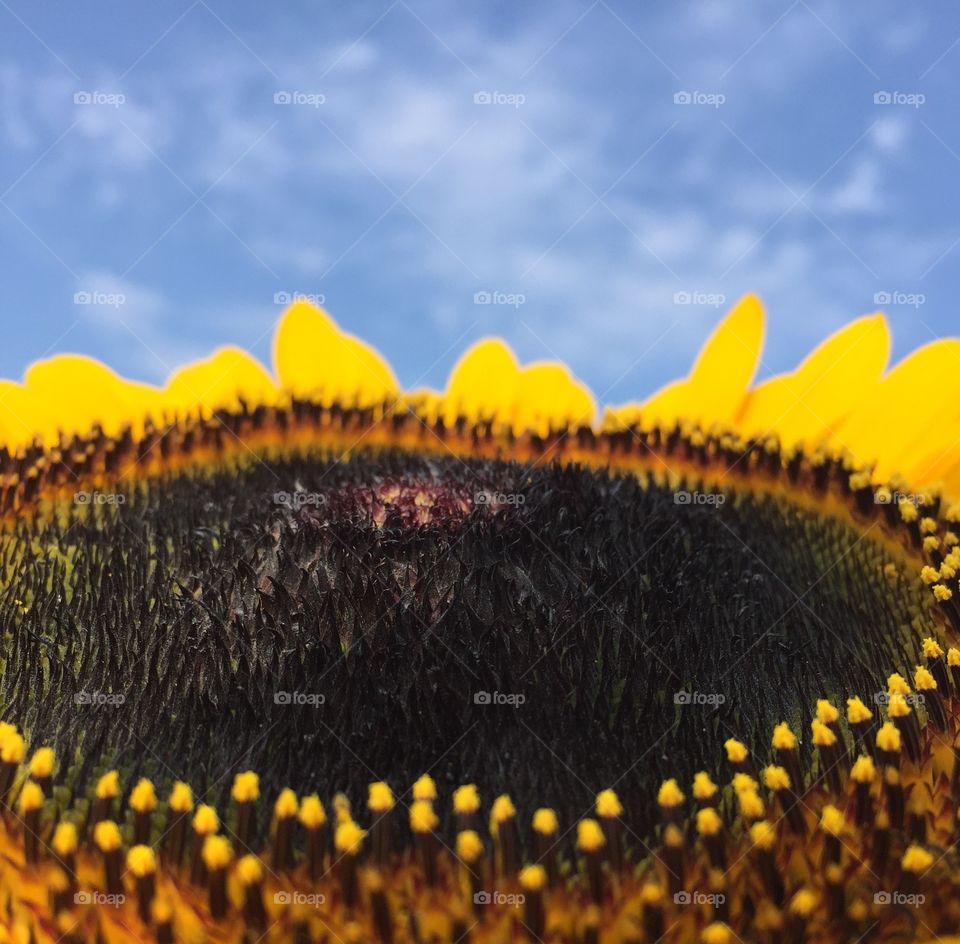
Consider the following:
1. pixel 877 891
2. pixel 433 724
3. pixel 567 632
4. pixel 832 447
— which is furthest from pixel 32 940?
pixel 832 447

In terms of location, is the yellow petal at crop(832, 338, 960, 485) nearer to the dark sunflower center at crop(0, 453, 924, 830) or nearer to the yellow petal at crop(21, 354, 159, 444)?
Answer: the dark sunflower center at crop(0, 453, 924, 830)

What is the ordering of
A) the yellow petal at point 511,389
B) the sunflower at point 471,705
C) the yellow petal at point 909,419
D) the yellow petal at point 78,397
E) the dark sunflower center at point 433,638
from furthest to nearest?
1. the yellow petal at point 511,389
2. the yellow petal at point 78,397
3. the yellow petal at point 909,419
4. the dark sunflower center at point 433,638
5. the sunflower at point 471,705

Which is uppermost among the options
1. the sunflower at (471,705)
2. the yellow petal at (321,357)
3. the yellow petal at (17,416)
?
the yellow petal at (321,357)

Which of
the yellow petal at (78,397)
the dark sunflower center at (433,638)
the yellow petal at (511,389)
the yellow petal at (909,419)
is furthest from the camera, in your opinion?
the yellow petal at (511,389)

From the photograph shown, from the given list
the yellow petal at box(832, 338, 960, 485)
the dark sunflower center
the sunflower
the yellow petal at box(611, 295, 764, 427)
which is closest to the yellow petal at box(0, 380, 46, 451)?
the sunflower

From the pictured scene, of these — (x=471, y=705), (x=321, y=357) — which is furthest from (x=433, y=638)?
(x=321, y=357)

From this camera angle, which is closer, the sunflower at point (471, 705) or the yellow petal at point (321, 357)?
the sunflower at point (471, 705)

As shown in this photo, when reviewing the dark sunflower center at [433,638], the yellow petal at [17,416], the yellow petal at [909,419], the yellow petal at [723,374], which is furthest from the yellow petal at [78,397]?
the yellow petal at [909,419]

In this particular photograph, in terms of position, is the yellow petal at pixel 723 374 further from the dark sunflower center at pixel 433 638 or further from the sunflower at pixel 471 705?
the dark sunflower center at pixel 433 638

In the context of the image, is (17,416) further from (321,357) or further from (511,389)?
(511,389)
